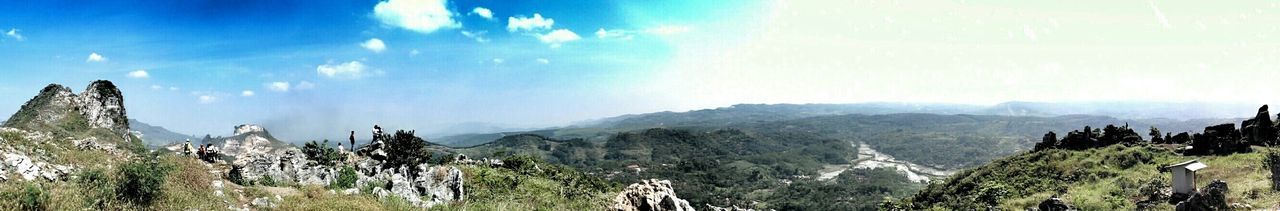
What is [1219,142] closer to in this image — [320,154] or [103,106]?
[320,154]

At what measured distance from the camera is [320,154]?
2725 centimetres

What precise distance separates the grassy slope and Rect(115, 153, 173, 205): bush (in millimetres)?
31702

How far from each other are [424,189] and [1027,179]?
4159 cm

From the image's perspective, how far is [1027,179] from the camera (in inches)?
1698

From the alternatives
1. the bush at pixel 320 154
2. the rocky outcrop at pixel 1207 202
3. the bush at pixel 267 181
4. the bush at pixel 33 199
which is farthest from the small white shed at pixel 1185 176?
the bush at pixel 320 154

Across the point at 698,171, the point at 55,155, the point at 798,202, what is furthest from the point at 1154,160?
the point at 698,171

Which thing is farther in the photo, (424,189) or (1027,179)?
(1027,179)

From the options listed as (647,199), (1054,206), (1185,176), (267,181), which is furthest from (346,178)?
(1185,176)

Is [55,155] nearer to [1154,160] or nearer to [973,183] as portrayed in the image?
[1154,160]

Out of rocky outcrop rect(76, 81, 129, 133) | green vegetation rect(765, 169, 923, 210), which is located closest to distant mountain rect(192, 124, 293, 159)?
rocky outcrop rect(76, 81, 129, 133)

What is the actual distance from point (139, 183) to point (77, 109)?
48.9 metres

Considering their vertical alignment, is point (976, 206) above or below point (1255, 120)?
below

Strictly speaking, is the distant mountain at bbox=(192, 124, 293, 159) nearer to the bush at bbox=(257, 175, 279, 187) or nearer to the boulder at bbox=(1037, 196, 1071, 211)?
the bush at bbox=(257, 175, 279, 187)

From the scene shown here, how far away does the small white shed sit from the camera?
22.7 meters
